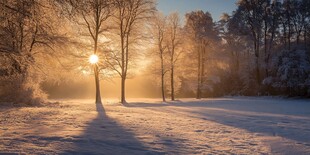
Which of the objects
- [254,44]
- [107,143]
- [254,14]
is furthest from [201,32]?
[107,143]

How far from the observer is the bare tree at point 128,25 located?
2248 cm

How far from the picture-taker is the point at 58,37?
15.2m

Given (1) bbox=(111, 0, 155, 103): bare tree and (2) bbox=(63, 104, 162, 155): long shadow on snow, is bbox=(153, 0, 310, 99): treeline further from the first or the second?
(2) bbox=(63, 104, 162, 155): long shadow on snow

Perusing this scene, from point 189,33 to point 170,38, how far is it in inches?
105

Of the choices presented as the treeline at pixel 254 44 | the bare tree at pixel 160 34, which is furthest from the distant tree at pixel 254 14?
the bare tree at pixel 160 34

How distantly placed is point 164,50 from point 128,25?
248 inches

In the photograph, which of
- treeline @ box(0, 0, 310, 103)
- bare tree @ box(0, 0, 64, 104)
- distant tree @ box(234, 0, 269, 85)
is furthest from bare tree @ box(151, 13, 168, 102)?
bare tree @ box(0, 0, 64, 104)

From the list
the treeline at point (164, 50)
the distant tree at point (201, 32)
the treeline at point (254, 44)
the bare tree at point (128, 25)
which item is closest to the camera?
the treeline at point (164, 50)

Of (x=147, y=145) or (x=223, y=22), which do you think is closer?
(x=147, y=145)

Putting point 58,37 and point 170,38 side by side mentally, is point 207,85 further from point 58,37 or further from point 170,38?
point 58,37

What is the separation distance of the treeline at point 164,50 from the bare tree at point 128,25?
0.08 meters

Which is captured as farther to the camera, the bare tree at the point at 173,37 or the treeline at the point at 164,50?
the bare tree at the point at 173,37

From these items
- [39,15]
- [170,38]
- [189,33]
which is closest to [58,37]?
[39,15]

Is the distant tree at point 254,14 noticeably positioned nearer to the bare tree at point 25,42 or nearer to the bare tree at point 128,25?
the bare tree at point 128,25
